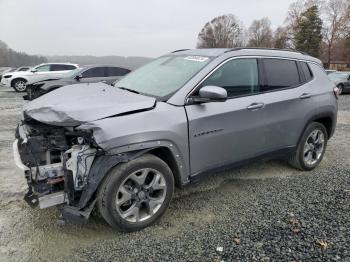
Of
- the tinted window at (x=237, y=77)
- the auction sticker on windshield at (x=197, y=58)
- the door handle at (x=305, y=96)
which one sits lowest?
the door handle at (x=305, y=96)

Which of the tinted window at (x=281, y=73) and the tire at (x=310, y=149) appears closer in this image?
the tinted window at (x=281, y=73)

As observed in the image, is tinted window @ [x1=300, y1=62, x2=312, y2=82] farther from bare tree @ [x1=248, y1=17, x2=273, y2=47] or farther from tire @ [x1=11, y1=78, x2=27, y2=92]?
bare tree @ [x1=248, y1=17, x2=273, y2=47]

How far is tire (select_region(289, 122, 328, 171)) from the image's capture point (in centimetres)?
452

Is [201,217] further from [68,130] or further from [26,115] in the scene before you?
[26,115]

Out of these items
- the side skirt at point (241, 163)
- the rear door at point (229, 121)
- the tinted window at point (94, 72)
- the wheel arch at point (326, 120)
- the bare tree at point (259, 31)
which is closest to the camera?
the rear door at point (229, 121)

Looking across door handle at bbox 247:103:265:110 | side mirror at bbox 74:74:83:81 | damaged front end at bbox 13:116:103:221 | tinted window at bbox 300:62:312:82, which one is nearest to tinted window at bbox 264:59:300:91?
tinted window at bbox 300:62:312:82

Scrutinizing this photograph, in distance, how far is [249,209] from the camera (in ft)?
11.8

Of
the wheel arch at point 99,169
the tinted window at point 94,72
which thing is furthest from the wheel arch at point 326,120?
the tinted window at point 94,72

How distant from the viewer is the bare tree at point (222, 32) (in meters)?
88.6

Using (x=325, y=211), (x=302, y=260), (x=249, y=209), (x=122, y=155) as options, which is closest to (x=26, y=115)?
(x=122, y=155)

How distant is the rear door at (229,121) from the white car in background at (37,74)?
1442 cm

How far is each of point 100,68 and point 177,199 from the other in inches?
366

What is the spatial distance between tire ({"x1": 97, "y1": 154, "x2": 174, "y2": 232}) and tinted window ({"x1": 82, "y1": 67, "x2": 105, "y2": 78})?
924 centimetres

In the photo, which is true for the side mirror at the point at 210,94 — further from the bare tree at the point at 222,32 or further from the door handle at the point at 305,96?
the bare tree at the point at 222,32
